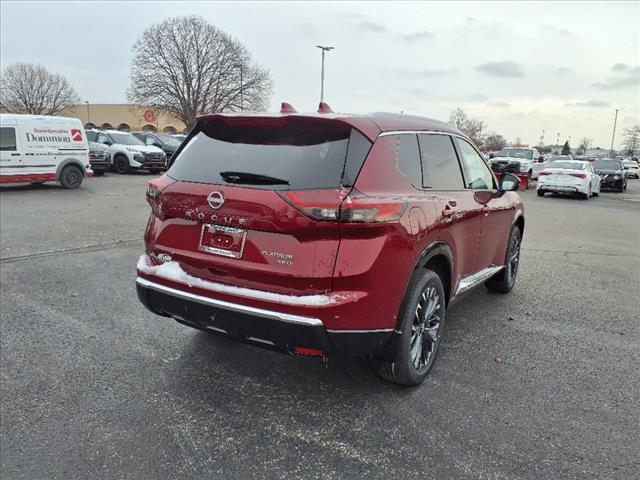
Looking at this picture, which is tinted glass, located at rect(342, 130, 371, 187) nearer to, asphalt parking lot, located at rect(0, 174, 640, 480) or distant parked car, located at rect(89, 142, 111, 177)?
asphalt parking lot, located at rect(0, 174, 640, 480)

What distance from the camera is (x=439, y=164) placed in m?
3.66

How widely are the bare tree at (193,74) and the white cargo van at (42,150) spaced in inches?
1297

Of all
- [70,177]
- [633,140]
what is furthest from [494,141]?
[70,177]

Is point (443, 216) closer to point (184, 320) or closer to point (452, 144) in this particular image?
point (452, 144)

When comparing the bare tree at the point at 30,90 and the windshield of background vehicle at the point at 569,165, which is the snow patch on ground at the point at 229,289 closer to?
the windshield of background vehicle at the point at 569,165

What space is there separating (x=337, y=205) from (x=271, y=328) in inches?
30.1

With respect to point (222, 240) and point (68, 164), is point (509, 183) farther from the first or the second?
point (68, 164)

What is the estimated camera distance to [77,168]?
15.1m

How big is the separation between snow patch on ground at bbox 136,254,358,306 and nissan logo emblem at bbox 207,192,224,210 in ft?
1.50

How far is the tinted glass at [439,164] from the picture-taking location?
3.44 m

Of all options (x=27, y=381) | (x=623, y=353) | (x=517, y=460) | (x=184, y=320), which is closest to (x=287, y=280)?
(x=184, y=320)

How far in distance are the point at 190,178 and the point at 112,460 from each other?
1647 millimetres

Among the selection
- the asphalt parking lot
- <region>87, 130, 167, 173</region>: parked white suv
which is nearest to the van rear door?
<region>87, 130, 167, 173</region>: parked white suv

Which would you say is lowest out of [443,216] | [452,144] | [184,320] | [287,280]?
[184,320]
